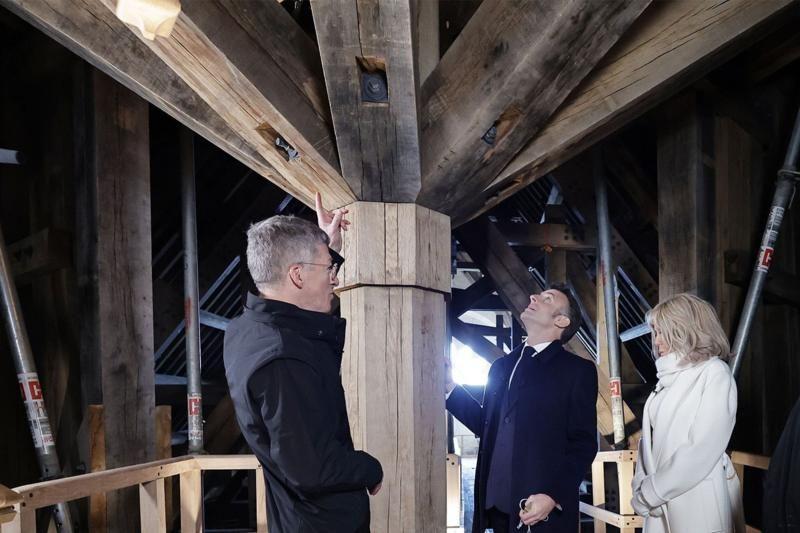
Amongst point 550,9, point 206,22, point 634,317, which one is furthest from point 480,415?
Result: point 634,317

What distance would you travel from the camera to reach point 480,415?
2984 millimetres

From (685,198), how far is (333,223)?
2.01 m

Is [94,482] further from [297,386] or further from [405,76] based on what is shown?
[405,76]

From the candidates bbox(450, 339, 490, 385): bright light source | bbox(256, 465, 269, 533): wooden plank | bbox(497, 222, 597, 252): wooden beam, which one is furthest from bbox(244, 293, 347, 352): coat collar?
bbox(450, 339, 490, 385): bright light source

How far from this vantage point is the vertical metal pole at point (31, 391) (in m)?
2.86

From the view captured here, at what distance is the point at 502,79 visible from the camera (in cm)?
184

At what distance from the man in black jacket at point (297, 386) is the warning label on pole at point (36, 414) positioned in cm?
152

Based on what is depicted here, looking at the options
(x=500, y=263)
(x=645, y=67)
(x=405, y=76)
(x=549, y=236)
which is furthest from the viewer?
(x=549, y=236)

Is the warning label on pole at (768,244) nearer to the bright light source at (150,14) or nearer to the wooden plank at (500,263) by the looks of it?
the wooden plank at (500,263)

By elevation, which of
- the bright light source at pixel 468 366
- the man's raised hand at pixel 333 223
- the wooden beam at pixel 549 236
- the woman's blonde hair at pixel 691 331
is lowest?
the bright light source at pixel 468 366

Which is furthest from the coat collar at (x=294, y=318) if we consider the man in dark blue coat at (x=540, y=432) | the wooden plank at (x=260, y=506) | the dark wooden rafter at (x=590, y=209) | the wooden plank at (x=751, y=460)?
the dark wooden rafter at (x=590, y=209)

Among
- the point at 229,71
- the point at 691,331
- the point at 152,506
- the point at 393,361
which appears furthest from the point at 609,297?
the point at 229,71

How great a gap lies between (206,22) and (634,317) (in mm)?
5800

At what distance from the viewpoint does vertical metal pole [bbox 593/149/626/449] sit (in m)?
4.03
